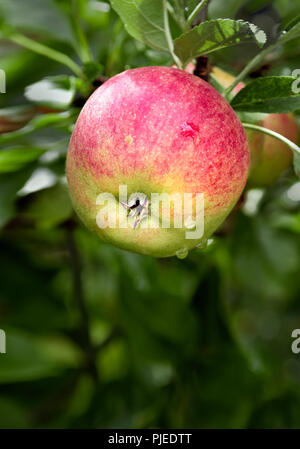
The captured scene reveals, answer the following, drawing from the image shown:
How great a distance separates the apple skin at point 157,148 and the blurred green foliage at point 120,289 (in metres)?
0.27

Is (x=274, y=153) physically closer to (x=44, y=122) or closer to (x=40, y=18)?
(x=44, y=122)

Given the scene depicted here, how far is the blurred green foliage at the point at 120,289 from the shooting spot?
935 millimetres

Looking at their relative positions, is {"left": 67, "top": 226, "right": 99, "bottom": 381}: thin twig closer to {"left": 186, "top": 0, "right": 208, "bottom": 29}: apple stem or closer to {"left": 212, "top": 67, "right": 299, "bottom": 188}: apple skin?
{"left": 212, "top": 67, "right": 299, "bottom": 188}: apple skin

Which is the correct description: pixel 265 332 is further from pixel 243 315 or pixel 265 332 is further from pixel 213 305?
pixel 213 305

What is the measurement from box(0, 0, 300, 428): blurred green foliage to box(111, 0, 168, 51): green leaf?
0.17 metres

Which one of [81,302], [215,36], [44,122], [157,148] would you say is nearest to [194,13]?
[215,36]

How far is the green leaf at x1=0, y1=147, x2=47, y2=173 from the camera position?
846mm

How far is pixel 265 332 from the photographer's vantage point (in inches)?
62.9

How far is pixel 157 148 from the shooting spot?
0.51m

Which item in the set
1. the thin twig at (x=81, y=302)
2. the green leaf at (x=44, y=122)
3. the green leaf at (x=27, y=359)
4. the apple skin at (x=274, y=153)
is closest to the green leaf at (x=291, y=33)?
the apple skin at (x=274, y=153)

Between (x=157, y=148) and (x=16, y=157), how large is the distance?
1.33ft

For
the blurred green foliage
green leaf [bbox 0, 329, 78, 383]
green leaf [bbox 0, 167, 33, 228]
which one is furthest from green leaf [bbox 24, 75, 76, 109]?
green leaf [bbox 0, 329, 78, 383]

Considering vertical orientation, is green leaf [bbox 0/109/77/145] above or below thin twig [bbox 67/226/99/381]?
above

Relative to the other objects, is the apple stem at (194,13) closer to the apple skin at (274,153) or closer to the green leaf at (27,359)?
the apple skin at (274,153)
